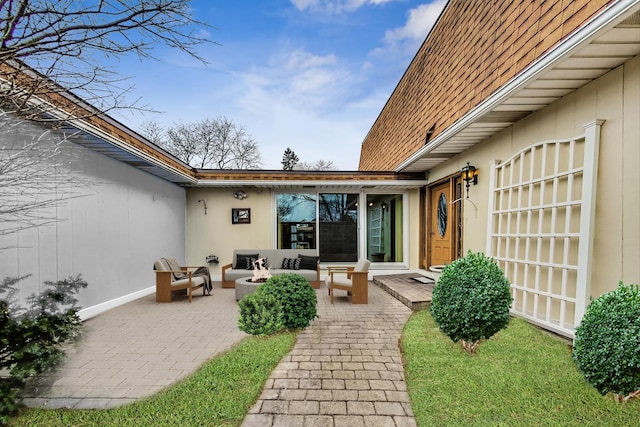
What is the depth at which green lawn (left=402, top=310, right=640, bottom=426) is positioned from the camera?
6.74ft

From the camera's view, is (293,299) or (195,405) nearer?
(195,405)

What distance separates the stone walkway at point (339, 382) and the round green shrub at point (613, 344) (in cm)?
133

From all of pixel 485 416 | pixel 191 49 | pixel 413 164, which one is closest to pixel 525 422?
pixel 485 416

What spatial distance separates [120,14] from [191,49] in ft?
1.42

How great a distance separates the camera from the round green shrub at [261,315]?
11.6ft

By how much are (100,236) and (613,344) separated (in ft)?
20.8

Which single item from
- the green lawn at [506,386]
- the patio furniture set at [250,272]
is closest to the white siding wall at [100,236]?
the patio furniture set at [250,272]

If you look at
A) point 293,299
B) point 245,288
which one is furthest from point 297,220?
point 293,299

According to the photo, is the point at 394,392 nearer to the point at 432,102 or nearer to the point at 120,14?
the point at 120,14

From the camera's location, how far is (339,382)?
2586 millimetres

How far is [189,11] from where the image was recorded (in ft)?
6.61

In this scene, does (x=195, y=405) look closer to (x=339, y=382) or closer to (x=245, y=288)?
(x=339, y=382)

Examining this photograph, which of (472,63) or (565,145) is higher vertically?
(472,63)

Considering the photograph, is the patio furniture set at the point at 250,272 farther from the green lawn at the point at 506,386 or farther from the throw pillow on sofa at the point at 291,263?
the green lawn at the point at 506,386
